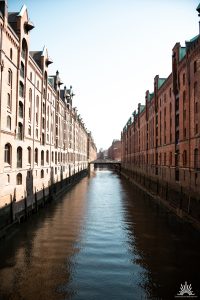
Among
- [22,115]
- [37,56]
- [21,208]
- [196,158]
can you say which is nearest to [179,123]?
[196,158]

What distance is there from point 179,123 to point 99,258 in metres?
24.7

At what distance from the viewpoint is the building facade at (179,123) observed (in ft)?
95.0

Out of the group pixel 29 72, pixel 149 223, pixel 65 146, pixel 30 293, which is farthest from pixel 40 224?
pixel 65 146

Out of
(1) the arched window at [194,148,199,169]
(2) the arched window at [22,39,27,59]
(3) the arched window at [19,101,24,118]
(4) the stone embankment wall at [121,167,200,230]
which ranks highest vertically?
(2) the arched window at [22,39,27,59]

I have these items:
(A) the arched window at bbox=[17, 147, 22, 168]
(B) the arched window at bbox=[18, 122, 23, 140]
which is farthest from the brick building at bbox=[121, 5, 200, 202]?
(B) the arched window at bbox=[18, 122, 23, 140]

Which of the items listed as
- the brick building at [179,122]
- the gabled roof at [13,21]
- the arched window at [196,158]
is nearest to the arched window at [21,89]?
the gabled roof at [13,21]

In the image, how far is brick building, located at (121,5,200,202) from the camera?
95.2 feet

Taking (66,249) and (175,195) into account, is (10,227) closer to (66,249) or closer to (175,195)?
(66,249)

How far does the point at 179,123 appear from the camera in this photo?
35656 millimetres

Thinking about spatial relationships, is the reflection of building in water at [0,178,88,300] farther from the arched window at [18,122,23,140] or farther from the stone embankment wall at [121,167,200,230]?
the stone embankment wall at [121,167,200,230]

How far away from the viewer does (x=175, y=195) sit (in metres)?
32.4

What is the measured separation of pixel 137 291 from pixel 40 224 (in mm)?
13934

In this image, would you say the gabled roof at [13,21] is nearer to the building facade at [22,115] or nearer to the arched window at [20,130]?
the building facade at [22,115]

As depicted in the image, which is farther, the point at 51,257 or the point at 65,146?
the point at 65,146
